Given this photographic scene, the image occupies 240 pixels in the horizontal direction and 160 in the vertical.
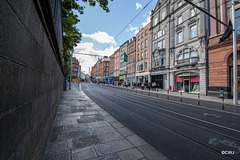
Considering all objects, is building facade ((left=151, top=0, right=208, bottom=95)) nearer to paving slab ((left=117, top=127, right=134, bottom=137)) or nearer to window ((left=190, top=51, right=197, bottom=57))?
window ((left=190, top=51, right=197, bottom=57))

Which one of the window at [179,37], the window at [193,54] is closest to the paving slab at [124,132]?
the window at [193,54]

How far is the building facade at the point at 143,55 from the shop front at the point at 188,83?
27.6 ft

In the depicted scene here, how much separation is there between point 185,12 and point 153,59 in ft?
36.4

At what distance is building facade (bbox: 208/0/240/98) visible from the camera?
14.0 metres

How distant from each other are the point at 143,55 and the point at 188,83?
16.3 m

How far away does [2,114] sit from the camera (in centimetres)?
89

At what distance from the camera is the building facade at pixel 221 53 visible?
1404cm

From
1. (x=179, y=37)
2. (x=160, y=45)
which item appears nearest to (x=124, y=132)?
(x=179, y=37)

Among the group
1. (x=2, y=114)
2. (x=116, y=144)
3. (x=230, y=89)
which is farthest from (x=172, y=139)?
(x=230, y=89)

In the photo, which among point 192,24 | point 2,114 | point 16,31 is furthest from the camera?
point 192,24

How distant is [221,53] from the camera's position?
14867 millimetres

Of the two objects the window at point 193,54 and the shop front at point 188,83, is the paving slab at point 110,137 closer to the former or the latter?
the shop front at point 188,83

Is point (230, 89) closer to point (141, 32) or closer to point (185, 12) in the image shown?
point (185, 12)

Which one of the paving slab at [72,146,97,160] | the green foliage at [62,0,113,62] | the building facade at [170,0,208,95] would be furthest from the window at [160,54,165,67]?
the paving slab at [72,146,97,160]
